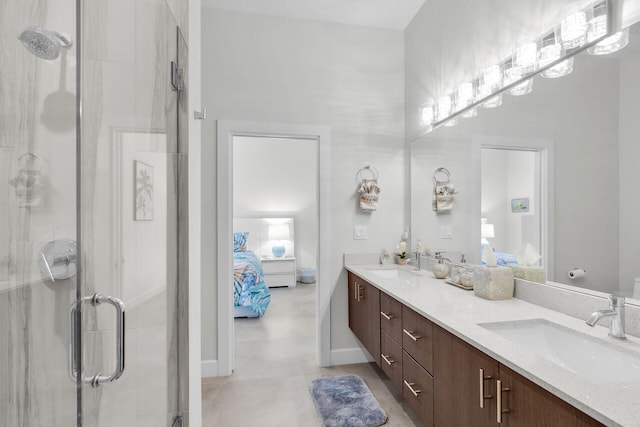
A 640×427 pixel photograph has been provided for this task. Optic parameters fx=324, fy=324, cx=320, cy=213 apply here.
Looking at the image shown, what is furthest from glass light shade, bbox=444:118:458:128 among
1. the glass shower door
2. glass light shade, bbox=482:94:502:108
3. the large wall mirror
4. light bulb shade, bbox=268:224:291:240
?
light bulb shade, bbox=268:224:291:240

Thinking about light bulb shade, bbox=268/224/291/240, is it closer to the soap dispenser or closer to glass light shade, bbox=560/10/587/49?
the soap dispenser


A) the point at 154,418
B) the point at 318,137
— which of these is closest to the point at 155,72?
the point at 154,418

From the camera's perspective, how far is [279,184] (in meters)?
6.22

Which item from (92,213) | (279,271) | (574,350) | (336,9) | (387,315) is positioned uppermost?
(336,9)

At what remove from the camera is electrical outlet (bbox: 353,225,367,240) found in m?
2.76

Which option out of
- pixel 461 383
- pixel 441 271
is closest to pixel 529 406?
pixel 461 383

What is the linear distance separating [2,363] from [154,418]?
73cm

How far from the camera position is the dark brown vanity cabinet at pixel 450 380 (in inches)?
34.1

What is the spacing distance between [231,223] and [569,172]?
84.9 inches

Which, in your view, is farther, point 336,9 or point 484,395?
point 336,9

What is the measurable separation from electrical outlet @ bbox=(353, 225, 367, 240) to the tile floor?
1.05m

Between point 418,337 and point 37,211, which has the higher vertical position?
point 37,211

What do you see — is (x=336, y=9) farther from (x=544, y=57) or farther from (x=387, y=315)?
(x=387, y=315)

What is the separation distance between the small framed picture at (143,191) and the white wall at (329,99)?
1.40m
